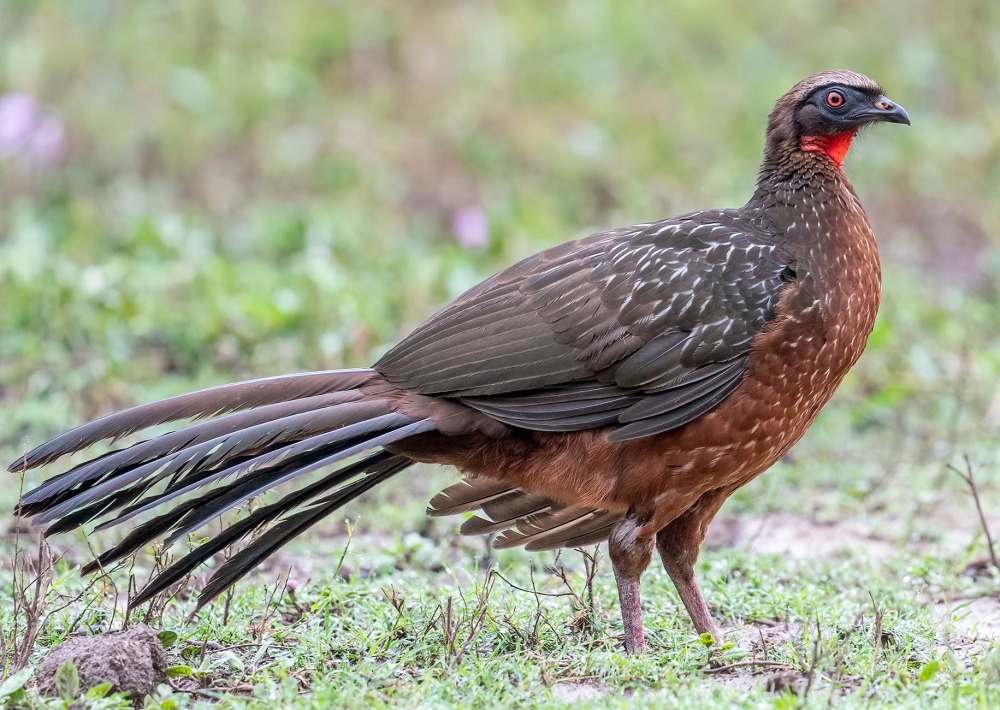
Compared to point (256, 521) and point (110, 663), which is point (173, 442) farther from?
point (110, 663)

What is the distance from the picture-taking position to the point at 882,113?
4711 millimetres

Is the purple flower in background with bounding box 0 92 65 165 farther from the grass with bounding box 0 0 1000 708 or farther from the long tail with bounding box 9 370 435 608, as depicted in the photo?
the long tail with bounding box 9 370 435 608

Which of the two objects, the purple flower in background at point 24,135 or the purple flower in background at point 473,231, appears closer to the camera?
the purple flower in background at point 473,231

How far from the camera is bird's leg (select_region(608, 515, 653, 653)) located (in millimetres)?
4148

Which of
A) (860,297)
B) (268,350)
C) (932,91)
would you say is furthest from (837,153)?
(932,91)

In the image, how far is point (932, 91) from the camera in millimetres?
11648

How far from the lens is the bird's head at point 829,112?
4703 mm

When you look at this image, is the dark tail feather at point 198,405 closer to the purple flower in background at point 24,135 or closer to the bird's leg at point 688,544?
the bird's leg at point 688,544

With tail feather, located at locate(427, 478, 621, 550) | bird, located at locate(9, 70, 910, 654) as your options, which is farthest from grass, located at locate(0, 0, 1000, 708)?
bird, located at locate(9, 70, 910, 654)

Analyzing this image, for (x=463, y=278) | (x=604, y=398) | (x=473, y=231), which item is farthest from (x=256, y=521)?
(x=473, y=231)

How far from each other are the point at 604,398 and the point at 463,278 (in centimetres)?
413

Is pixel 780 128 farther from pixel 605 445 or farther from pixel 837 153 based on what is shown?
pixel 605 445

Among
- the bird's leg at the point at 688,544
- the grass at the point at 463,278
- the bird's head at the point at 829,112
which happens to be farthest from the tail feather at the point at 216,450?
the bird's head at the point at 829,112

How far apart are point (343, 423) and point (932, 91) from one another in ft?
29.9
